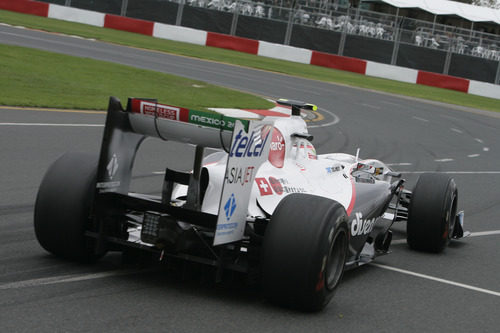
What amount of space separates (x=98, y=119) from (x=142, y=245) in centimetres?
991

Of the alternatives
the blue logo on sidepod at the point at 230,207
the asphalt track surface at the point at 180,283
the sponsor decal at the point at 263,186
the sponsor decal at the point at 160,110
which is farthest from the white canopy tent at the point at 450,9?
the blue logo on sidepod at the point at 230,207

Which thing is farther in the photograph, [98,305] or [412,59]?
[412,59]

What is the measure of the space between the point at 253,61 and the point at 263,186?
31167mm

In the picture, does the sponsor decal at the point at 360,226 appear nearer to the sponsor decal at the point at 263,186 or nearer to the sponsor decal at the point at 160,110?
the sponsor decal at the point at 263,186

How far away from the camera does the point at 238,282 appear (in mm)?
6258

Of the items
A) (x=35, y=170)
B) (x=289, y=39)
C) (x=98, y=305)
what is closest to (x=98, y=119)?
(x=35, y=170)

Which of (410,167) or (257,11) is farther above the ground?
(257,11)

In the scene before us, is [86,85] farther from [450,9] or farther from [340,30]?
[450,9]

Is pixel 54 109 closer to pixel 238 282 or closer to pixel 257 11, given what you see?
pixel 238 282

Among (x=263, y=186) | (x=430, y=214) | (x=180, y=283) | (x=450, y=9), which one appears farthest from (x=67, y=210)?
(x=450, y=9)

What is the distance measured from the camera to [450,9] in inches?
2120

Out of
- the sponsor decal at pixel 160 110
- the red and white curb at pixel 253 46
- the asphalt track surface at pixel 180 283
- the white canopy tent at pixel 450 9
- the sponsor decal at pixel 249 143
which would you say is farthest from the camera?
the white canopy tent at pixel 450 9

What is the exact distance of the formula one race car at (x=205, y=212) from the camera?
5.57m

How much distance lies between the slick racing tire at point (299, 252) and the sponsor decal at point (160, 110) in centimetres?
99
